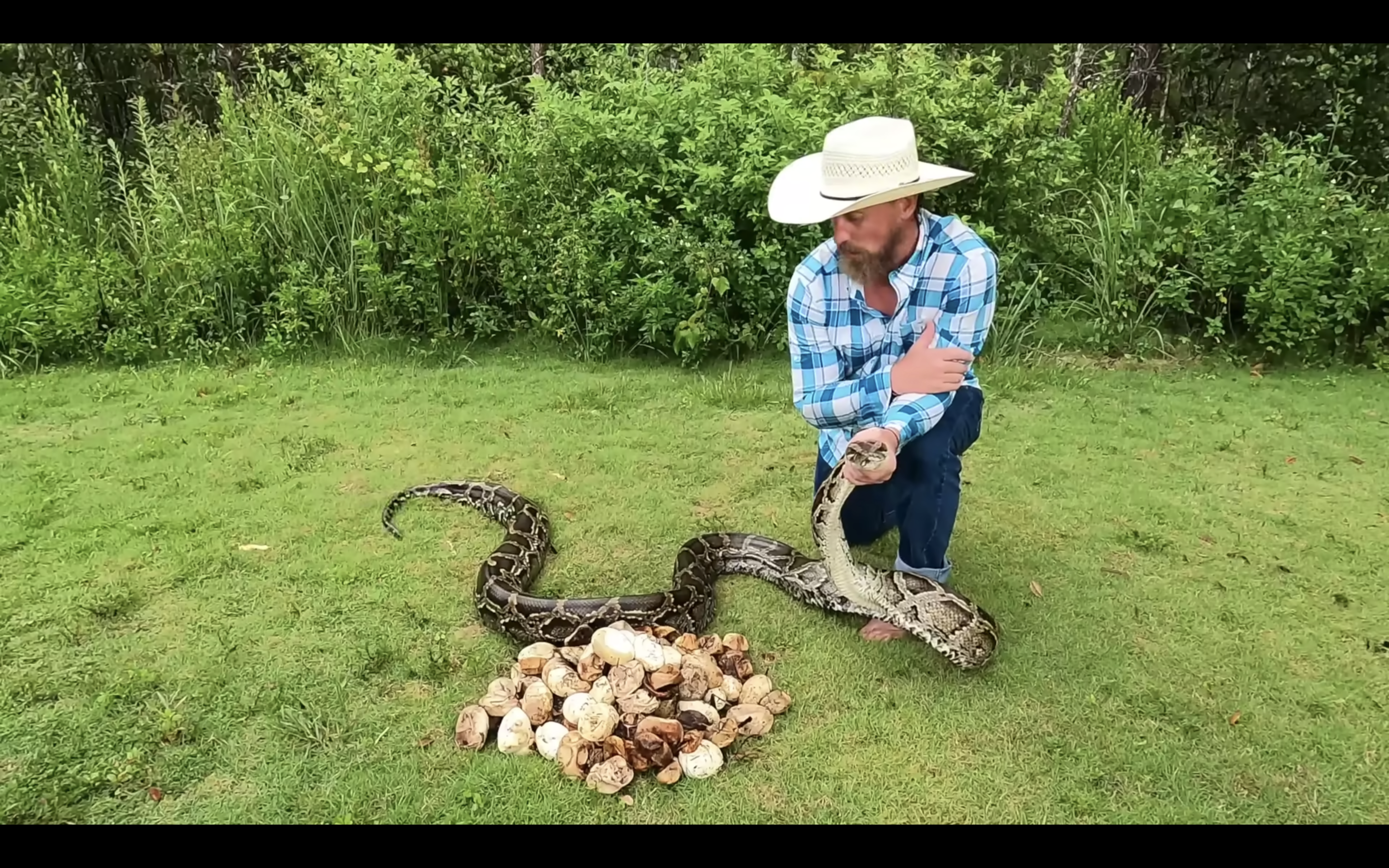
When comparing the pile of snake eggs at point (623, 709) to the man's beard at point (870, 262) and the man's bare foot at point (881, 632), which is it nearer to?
the man's bare foot at point (881, 632)

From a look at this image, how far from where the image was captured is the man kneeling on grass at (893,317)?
315cm

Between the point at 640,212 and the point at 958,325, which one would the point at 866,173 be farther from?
the point at 640,212

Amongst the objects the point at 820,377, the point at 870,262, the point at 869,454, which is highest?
the point at 870,262

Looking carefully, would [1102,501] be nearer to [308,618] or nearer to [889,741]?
[889,741]

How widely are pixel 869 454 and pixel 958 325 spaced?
604 mm

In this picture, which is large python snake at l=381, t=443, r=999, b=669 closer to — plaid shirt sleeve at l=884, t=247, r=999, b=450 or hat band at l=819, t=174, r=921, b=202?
plaid shirt sleeve at l=884, t=247, r=999, b=450

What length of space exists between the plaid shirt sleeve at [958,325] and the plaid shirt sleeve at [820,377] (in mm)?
97

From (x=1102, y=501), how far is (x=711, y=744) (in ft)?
8.72

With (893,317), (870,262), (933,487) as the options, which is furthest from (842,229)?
(933,487)

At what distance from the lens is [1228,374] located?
6.26 m

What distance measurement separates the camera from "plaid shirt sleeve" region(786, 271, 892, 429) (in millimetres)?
3324

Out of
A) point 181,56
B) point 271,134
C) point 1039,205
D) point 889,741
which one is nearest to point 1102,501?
point 889,741

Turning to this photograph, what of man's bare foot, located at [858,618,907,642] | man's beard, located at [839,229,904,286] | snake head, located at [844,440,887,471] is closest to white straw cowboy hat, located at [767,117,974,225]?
man's beard, located at [839,229,904,286]

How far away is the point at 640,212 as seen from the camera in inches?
255
